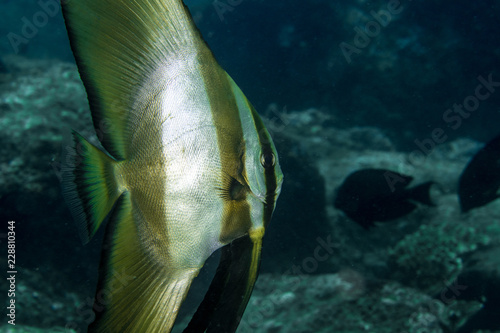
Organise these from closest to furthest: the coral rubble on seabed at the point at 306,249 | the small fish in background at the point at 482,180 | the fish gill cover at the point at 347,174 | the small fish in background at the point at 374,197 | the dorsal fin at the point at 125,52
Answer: the dorsal fin at the point at 125,52, the coral rubble on seabed at the point at 306,249, the fish gill cover at the point at 347,174, the small fish in background at the point at 374,197, the small fish in background at the point at 482,180

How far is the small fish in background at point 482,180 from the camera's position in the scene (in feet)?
15.6

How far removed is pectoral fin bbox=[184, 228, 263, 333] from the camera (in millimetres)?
543

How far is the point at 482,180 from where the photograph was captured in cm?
485

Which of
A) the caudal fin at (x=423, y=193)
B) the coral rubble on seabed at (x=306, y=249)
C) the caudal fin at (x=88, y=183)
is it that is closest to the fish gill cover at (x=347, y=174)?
the coral rubble on seabed at (x=306, y=249)

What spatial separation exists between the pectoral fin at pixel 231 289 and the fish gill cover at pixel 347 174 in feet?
4.11

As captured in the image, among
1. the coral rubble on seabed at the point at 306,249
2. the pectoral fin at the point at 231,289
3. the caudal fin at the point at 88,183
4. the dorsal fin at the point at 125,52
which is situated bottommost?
the coral rubble on seabed at the point at 306,249

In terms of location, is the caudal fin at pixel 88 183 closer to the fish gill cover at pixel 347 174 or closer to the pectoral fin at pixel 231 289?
the pectoral fin at pixel 231 289

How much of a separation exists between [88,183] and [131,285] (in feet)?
0.68

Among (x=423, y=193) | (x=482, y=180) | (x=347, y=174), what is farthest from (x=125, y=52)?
(x=482, y=180)

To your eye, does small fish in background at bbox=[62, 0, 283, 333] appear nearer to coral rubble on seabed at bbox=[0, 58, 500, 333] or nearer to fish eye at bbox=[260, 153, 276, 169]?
fish eye at bbox=[260, 153, 276, 169]

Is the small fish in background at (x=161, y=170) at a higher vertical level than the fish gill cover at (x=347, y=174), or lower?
higher

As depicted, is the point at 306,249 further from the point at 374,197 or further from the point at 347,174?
the point at 347,174

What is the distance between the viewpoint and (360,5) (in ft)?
27.6

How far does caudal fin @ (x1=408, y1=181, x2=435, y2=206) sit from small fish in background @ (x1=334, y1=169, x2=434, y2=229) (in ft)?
0.10
